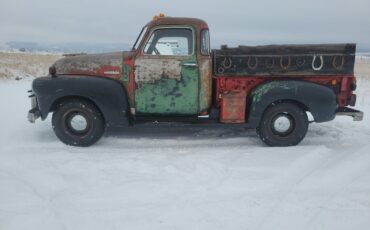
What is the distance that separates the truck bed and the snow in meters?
1.20

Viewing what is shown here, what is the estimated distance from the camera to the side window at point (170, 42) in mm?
5488

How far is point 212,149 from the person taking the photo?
213 inches

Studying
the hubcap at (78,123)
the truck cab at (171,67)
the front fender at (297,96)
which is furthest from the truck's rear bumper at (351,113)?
the hubcap at (78,123)

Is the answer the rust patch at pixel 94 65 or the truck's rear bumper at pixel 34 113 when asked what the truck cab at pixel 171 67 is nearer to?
the rust patch at pixel 94 65

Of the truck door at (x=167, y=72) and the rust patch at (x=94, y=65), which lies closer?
the truck door at (x=167, y=72)

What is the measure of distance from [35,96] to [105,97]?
1249 mm

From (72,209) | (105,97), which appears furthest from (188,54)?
(72,209)

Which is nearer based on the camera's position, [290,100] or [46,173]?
[46,173]

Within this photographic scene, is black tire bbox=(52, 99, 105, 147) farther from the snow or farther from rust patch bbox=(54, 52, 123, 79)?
rust patch bbox=(54, 52, 123, 79)

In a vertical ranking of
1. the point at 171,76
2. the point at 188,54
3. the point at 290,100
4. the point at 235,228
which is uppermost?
the point at 188,54

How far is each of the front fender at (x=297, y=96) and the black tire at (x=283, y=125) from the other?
0.39 feet

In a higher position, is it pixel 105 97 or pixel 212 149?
pixel 105 97

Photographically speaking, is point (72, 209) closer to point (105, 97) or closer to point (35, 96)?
point (105, 97)

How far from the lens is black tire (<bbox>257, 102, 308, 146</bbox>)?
5570 millimetres
